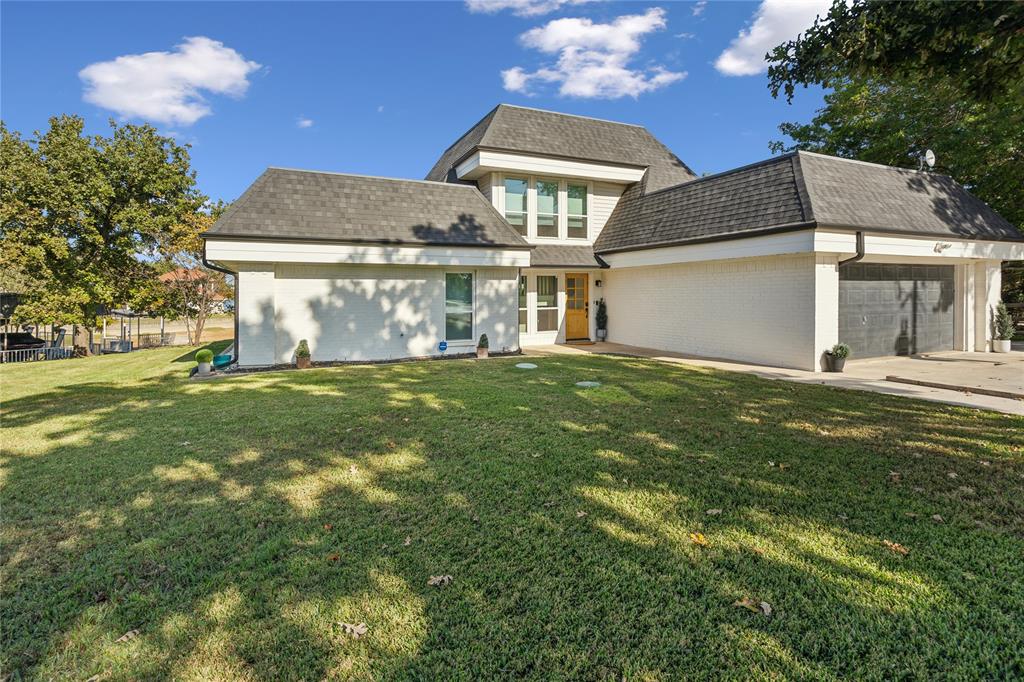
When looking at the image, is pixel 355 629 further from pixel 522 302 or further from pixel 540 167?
pixel 540 167

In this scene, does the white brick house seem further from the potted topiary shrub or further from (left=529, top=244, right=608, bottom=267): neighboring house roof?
the potted topiary shrub

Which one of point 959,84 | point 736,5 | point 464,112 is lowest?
point 959,84

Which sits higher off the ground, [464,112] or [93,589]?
[464,112]

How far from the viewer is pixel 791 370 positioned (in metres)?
11.6

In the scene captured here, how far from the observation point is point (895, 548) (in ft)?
11.2

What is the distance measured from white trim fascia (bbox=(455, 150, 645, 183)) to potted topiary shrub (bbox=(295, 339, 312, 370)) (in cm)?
810

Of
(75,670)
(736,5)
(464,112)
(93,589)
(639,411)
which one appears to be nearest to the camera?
(75,670)

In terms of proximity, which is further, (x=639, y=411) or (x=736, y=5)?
(x=736, y=5)

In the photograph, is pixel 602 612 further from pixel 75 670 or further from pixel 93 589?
pixel 93 589

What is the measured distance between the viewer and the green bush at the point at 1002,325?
14205 mm

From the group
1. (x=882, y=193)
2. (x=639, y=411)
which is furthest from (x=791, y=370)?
(x=639, y=411)

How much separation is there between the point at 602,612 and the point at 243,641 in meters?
1.94

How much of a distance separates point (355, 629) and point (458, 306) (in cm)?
1202

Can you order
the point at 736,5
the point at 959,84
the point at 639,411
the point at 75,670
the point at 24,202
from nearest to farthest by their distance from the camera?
the point at 75,670 < the point at 959,84 < the point at 639,411 < the point at 736,5 < the point at 24,202
